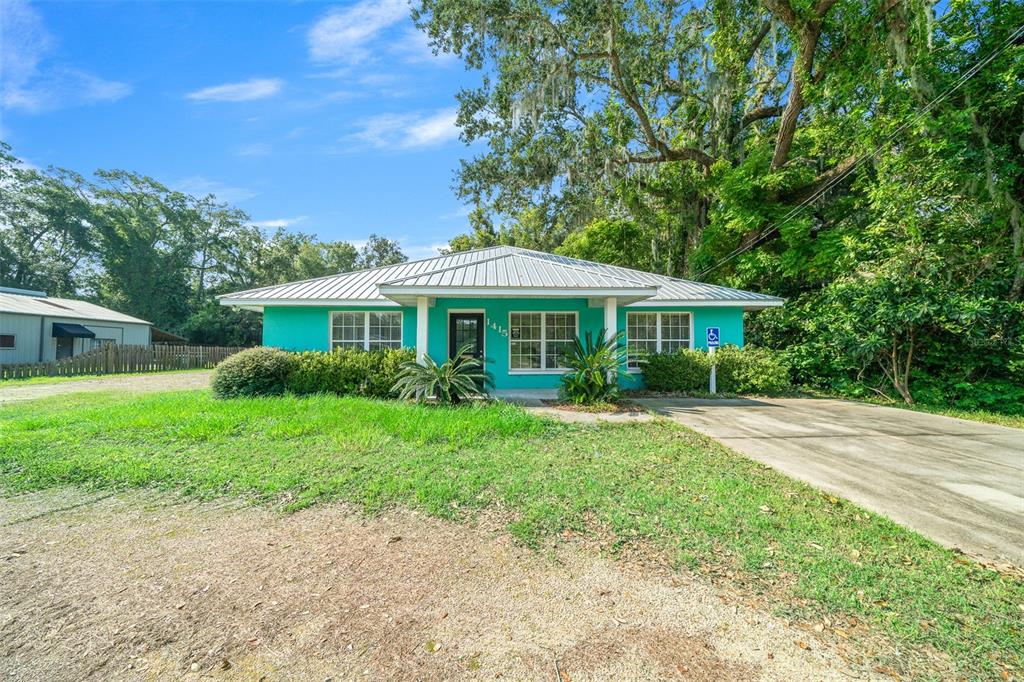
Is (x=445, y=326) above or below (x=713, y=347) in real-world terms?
above

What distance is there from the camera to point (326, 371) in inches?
372

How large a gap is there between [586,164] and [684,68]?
4.77 meters

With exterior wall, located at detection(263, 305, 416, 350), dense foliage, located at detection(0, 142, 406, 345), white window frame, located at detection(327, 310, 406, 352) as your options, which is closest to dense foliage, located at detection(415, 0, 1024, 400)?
white window frame, located at detection(327, 310, 406, 352)

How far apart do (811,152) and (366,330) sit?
15.8 m

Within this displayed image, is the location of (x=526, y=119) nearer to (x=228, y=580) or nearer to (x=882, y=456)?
(x=882, y=456)

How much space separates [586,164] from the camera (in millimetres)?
16141

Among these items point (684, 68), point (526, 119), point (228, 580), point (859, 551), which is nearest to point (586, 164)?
point (526, 119)

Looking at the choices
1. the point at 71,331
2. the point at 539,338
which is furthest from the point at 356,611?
the point at 71,331

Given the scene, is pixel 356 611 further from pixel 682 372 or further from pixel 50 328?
pixel 50 328

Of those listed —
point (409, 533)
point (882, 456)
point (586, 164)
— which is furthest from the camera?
point (586, 164)

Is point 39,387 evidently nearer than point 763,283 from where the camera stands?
Yes

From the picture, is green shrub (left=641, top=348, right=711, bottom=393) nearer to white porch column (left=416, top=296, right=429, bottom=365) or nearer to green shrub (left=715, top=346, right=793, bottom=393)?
green shrub (left=715, top=346, right=793, bottom=393)

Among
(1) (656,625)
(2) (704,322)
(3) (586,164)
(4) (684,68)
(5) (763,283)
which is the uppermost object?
(4) (684,68)

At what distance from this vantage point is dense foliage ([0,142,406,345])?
29328 millimetres
